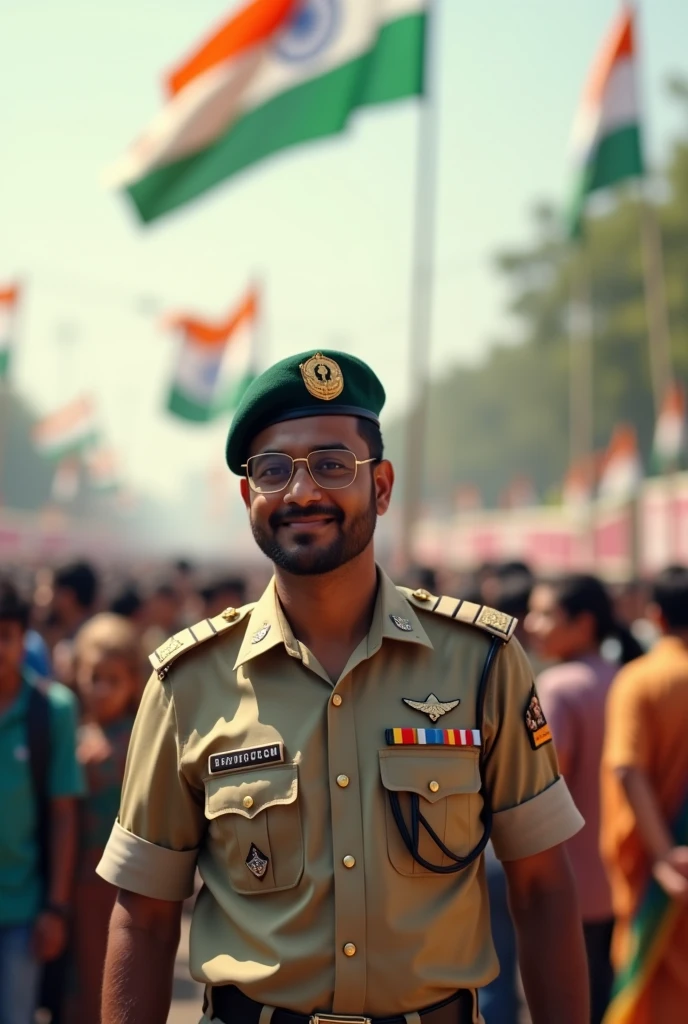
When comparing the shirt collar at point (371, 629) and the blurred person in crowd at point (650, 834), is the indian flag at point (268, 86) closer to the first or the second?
the blurred person in crowd at point (650, 834)

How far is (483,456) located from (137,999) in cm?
10229

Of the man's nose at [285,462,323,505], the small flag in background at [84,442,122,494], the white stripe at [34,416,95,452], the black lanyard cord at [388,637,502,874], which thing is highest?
the small flag in background at [84,442,122,494]

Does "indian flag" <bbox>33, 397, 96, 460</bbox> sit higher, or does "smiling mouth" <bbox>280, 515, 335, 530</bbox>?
"indian flag" <bbox>33, 397, 96, 460</bbox>

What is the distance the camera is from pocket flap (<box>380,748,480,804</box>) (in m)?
2.34

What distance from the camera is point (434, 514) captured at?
378 ft

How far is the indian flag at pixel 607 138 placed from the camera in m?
12.7

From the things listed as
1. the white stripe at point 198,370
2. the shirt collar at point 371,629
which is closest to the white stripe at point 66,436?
the white stripe at point 198,370

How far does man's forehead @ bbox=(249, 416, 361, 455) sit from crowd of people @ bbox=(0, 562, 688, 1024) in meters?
2.22

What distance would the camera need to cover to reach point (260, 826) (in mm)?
2342

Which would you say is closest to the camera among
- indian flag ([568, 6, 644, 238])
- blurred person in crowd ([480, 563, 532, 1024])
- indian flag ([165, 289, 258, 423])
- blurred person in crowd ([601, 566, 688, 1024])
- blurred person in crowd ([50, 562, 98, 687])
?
blurred person in crowd ([601, 566, 688, 1024])

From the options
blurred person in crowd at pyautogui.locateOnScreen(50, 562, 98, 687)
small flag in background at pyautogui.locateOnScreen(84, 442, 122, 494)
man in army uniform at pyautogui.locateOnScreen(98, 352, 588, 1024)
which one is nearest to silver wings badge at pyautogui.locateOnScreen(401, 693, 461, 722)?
man in army uniform at pyautogui.locateOnScreen(98, 352, 588, 1024)

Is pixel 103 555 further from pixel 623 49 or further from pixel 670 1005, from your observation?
pixel 670 1005

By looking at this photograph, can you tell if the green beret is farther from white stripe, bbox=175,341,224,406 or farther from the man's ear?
white stripe, bbox=175,341,224,406

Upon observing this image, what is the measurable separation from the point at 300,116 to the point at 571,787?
5.43 meters
